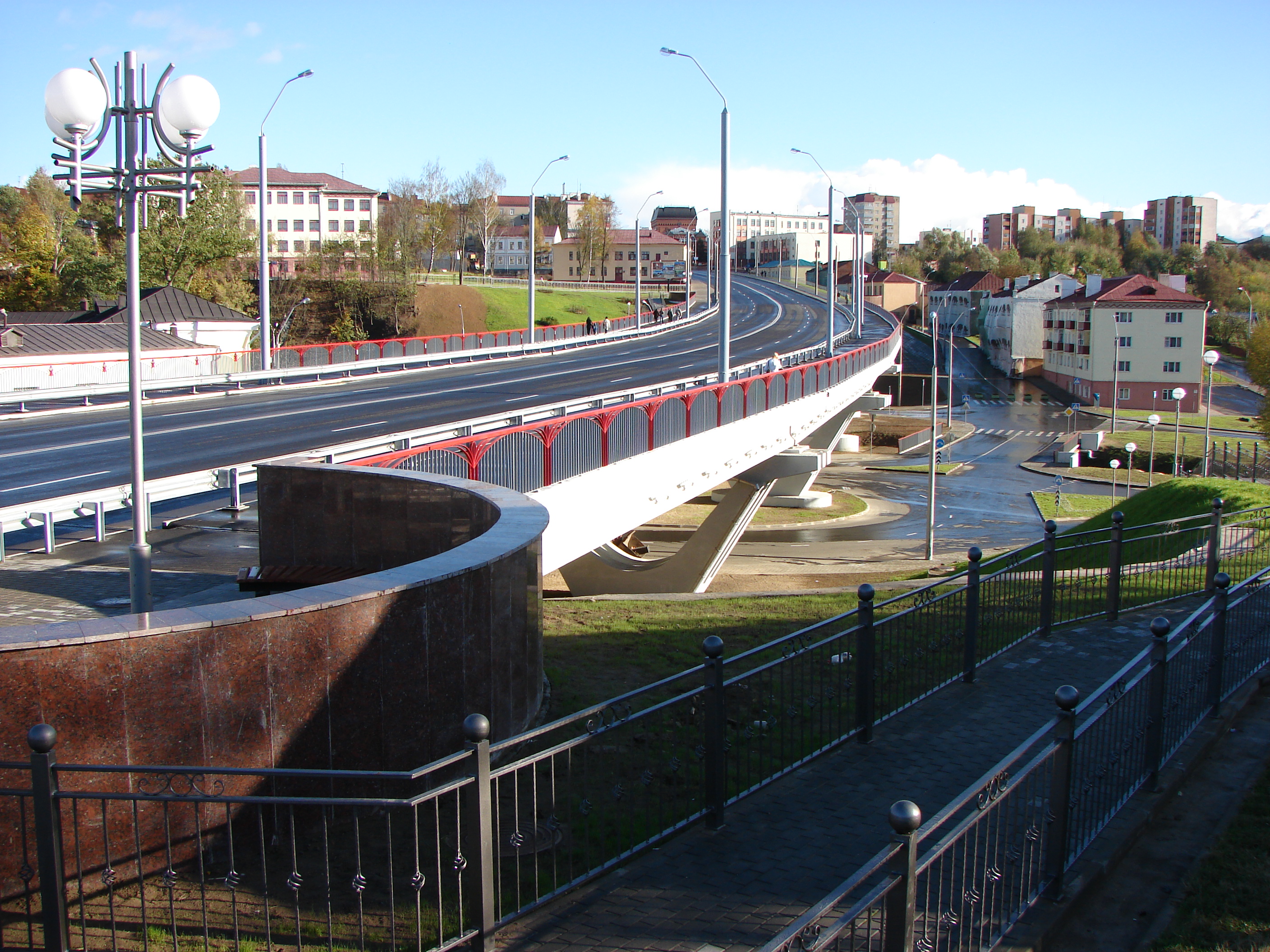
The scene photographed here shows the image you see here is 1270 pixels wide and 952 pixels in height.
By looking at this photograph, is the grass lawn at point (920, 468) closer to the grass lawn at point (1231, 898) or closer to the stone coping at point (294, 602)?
the stone coping at point (294, 602)

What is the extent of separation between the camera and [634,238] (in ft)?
519

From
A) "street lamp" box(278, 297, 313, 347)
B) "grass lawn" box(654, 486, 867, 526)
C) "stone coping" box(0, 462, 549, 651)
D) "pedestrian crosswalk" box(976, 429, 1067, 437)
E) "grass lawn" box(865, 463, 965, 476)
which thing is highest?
"street lamp" box(278, 297, 313, 347)

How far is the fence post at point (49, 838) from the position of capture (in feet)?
14.7

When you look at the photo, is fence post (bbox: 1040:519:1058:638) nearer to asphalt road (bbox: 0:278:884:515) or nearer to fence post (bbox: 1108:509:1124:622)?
fence post (bbox: 1108:509:1124:622)

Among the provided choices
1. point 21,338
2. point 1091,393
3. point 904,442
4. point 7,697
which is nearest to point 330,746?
point 7,697

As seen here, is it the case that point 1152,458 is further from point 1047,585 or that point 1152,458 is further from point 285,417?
point 1047,585

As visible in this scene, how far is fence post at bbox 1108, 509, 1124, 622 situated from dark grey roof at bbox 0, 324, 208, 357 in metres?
38.2

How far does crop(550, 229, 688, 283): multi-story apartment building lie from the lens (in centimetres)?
14888

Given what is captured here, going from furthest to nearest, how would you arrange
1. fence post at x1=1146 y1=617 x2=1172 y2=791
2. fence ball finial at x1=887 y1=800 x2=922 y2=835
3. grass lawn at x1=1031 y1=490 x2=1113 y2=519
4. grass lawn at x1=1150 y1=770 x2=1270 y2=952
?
1. grass lawn at x1=1031 y1=490 x2=1113 y2=519
2. fence post at x1=1146 y1=617 x2=1172 y2=791
3. grass lawn at x1=1150 y1=770 x2=1270 y2=952
4. fence ball finial at x1=887 y1=800 x2=922 y2=835

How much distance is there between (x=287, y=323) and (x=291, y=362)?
48.2 metres

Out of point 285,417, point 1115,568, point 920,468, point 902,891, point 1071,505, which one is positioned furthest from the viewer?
point 920,468

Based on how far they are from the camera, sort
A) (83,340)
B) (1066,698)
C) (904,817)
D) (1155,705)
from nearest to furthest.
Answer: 1. (904,817)
2. (1066,698)
3. (1155,705)
4. (83,340)

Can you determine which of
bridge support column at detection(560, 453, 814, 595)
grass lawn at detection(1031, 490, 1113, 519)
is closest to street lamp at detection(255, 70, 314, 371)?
bridge support column at detection(560, 453, 814, 595)

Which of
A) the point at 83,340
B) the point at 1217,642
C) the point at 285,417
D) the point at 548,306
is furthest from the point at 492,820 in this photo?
the point at 548,306
